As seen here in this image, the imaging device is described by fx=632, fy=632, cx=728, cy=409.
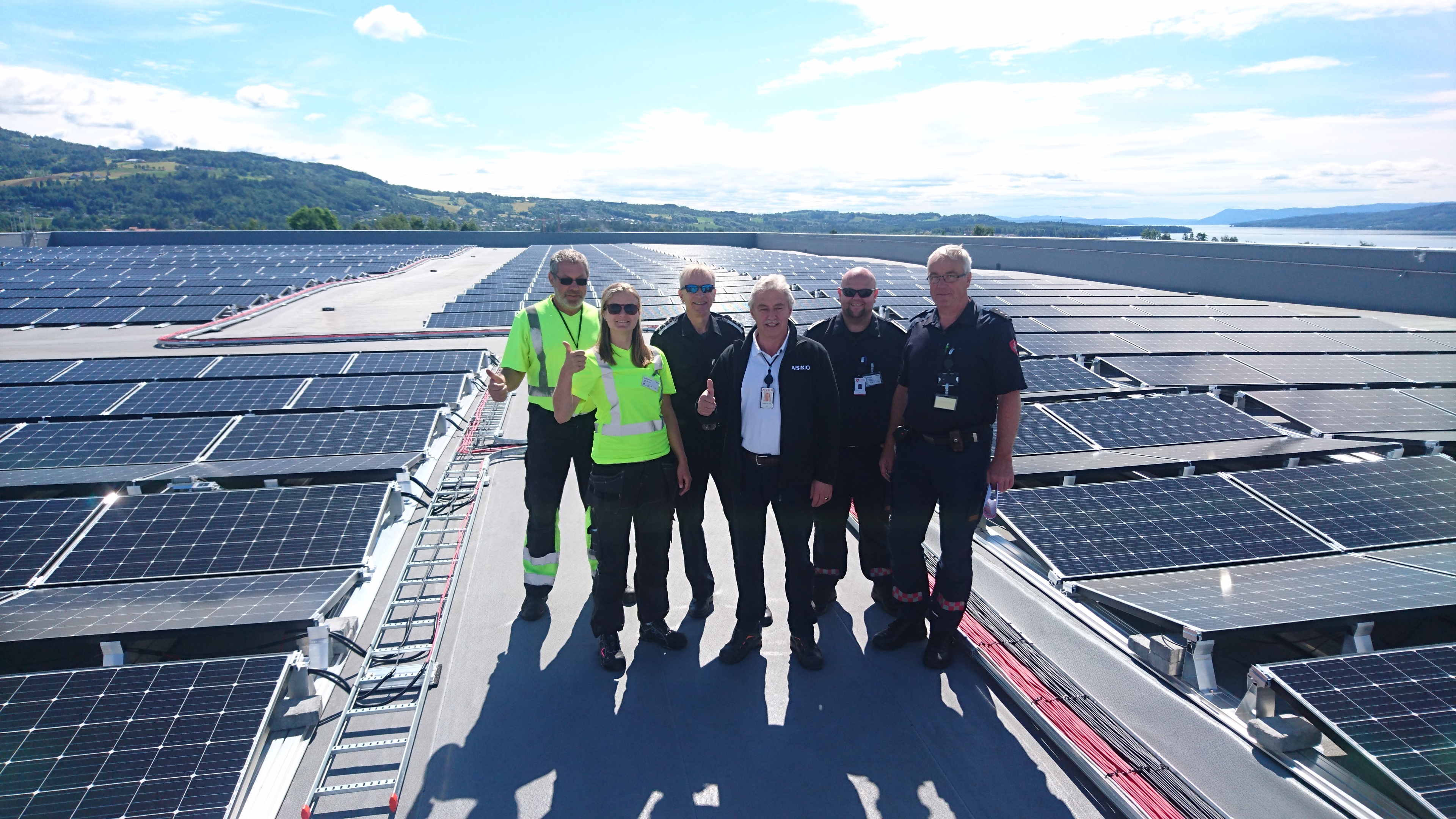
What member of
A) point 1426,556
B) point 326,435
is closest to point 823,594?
point 1426,556

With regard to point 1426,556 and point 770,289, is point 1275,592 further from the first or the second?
point 770,289

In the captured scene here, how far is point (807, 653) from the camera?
398cm

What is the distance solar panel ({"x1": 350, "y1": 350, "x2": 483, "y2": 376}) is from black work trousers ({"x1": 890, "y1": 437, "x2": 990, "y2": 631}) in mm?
7188

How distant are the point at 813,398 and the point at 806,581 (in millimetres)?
1184

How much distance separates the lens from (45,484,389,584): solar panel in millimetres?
4488

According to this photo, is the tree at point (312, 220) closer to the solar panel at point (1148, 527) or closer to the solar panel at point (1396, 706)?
the solar panel at point (1148, 527)

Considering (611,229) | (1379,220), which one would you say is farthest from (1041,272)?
(611,229)

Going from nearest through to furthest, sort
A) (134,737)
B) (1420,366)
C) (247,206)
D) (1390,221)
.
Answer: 1. (134,737)
2. (1420,366)
3. (1390,221)
4. (247,206)

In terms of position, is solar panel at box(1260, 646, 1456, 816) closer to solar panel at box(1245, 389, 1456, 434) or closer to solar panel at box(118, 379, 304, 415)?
solar panel at box(1245, 389, 1456, 434)

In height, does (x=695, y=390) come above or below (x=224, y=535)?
above

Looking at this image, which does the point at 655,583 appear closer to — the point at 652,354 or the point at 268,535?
the point at 652,354

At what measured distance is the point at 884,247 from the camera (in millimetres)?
42594

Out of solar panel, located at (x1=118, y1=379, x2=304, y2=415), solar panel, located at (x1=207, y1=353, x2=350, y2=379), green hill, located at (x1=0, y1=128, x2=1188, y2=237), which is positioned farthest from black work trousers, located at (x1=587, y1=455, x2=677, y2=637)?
green hill, located at (x1=0, y1=128, x2=1188, y2=237)

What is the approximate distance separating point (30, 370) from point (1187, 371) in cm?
1751
